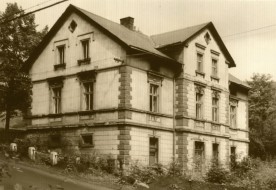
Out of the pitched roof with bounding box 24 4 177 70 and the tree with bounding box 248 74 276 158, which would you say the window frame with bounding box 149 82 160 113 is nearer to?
→ the pitched roof with bounding box 24 4 177 70

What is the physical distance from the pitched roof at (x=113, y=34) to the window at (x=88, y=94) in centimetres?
349

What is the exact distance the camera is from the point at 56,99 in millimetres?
29609

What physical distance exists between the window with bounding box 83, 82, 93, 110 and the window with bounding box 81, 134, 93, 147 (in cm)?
169

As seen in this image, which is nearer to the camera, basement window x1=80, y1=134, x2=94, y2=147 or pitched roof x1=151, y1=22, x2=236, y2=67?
basement window x1=80, y1=134, x2=94, y2=147

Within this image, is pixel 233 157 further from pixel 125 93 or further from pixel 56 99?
pixel 56 99

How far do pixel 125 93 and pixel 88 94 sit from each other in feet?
10.6

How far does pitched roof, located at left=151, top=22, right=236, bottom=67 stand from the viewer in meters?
29.7

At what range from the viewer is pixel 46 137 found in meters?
29.1

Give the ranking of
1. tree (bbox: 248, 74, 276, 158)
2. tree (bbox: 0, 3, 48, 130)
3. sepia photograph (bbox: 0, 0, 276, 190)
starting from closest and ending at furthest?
sepia photograph (bbox: 0, 0, 276, 190) → tree (bbox: 0, 3, 48, 130) → tree (bbox: 248, 74, 276, 158)

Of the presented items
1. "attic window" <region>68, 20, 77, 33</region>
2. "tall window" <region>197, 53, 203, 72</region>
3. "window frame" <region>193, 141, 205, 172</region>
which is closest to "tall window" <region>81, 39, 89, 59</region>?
"attic window" <region>68, 20, 77, 33</region>

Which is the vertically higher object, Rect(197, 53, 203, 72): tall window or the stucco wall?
Rect(197, 53, 203, 72): tall window

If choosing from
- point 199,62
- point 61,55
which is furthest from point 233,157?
point 61,55

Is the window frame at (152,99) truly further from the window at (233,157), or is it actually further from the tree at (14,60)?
the tree at (14,60)

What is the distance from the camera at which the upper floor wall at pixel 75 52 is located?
87.0 ft
